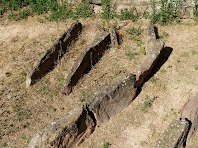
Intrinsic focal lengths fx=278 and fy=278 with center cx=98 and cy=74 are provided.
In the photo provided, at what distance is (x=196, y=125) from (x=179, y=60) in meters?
2.89

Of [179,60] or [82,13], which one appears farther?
[82,13]

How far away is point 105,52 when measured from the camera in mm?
9172

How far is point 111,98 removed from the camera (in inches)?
272

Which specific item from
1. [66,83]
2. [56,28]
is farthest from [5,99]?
[56,28]

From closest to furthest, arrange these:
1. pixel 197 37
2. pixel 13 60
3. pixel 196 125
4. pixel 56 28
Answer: pixel 196 125 → pixel 13 60 → pixel 197 37 → pixel 56 28

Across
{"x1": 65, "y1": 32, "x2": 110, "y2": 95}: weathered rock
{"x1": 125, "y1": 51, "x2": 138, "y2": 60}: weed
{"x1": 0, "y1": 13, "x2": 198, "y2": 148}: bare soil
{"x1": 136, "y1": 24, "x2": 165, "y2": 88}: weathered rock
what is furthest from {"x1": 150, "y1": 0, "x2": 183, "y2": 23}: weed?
{"x1": 65, "y1": 32, "x2": 110, "y2": 95}: weathered rock

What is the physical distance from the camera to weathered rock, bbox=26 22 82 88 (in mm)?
8041

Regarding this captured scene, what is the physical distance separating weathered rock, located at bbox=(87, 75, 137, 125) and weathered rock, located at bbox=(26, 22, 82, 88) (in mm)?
2224

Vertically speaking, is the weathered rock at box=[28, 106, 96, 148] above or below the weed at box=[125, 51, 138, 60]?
below

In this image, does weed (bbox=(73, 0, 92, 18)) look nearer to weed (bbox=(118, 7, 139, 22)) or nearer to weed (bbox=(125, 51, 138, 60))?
weed (bbox=(118, 7, 139, 22))

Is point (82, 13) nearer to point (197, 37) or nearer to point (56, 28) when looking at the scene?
point (56, 28)

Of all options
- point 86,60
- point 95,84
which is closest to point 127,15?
point 86,60

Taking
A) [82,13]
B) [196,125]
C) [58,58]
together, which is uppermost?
[82,13]

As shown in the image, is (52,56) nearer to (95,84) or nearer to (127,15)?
(95,84)
